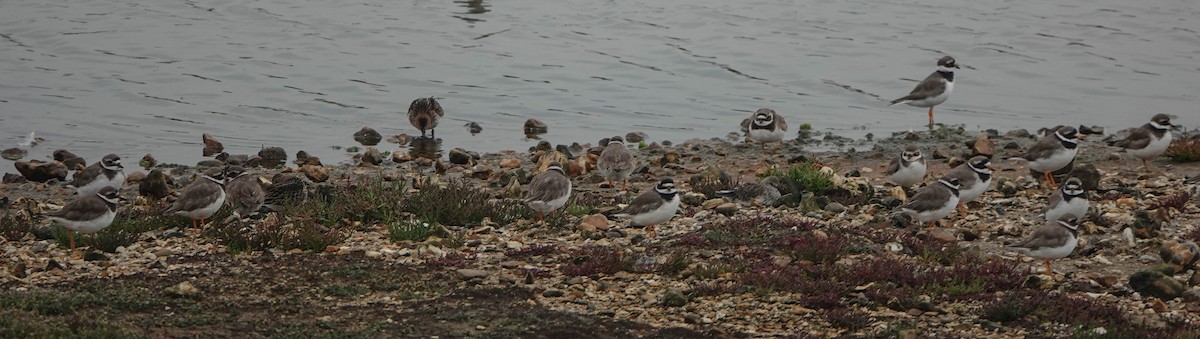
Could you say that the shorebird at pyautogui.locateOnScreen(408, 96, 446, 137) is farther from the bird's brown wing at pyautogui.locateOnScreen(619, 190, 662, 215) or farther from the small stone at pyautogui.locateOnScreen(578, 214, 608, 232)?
the bird's brown wing at pyautogui.locateOnScreen(619, 190, 662, 215)

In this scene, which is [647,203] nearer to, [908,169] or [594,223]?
[594,223]

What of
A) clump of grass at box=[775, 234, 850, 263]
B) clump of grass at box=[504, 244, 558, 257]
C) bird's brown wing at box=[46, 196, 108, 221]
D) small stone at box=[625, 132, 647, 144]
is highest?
bird's brown wing at box=[46, 196, 108, 221]

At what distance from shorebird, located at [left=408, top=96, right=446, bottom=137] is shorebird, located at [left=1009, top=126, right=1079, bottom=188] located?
11035mm

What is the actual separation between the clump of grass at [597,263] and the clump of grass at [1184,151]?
33.1ft

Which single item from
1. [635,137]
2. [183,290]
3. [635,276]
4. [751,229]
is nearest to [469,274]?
[635,276]

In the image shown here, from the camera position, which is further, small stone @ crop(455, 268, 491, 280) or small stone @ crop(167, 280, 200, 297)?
small stone @ crop(455, 268, 491, 280)

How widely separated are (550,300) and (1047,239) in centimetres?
487

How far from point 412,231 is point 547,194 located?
5.56 feet

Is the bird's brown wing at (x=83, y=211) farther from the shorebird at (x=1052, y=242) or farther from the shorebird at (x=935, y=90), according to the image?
the shorebird at (x=935, y=90)

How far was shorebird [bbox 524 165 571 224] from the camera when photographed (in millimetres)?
14781

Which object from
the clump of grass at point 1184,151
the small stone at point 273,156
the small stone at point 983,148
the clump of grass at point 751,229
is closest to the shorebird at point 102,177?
the small stone at point 273,156

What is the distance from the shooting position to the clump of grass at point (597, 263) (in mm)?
12422

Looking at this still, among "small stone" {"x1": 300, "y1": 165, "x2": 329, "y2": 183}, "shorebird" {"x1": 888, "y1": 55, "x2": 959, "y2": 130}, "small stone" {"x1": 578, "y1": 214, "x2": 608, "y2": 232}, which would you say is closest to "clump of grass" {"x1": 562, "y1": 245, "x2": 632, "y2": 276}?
"small stone" {"x1": 578, "y1": 214, "x2": 608, "y2": 232}

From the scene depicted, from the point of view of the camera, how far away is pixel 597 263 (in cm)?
1253
